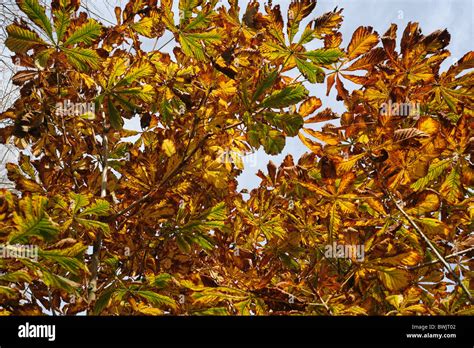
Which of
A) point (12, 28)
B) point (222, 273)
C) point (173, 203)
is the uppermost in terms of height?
point (12, 28)

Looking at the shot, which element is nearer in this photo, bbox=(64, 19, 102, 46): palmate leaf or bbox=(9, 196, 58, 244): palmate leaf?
bbox=(9, 196, 58, 244): palmate leaf

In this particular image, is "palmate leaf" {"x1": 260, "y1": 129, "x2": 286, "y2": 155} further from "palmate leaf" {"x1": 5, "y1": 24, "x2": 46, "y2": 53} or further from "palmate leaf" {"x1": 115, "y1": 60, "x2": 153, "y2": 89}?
Answer: "palmate leaf" {"x1": 5, "y1": 24, "x2": 46, "y2": 53}

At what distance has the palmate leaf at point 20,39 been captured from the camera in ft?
4.71

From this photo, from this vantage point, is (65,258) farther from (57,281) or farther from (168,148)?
(168,148)

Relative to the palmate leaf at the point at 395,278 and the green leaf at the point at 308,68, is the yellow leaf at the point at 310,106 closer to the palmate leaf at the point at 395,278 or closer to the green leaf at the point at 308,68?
the green leaf at the point at 308,68

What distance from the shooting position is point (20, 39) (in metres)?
1.45

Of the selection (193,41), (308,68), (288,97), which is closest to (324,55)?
(308,68)

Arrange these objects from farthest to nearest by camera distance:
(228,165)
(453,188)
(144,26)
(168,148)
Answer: (228,165)
(144,26)
(168,148)
(453,188)

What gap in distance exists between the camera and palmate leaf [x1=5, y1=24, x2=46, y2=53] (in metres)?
1.44

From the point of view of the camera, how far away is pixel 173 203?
6.44 ft

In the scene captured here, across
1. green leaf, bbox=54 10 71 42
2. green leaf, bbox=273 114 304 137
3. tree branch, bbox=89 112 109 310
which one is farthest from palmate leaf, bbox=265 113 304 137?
tree branch, bbox=89 112 109 310

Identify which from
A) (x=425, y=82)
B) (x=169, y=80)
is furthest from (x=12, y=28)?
(x=425, y=82)
